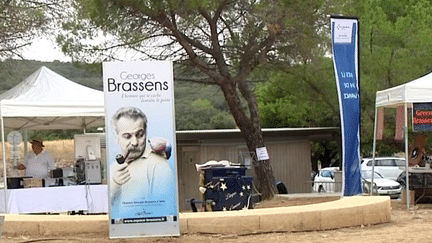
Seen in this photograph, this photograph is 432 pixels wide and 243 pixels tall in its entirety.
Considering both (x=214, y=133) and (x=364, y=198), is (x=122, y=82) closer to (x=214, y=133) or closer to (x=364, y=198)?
(x=364, y=198)

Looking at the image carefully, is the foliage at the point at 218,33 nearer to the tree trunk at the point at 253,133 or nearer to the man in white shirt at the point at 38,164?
the tree trunk at the point at 253,133

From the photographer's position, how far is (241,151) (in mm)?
26625

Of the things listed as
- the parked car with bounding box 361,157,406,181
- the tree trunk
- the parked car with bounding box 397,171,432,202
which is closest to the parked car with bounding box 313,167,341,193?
the parked car with bounding box 361,157,406,181

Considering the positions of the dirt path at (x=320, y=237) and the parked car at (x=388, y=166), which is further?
the parked car at (x=388, y=166)

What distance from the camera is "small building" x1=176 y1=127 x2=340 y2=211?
26.1 metres

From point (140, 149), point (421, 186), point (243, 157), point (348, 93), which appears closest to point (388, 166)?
point (243, 157)

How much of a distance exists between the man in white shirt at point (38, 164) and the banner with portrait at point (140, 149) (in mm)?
6626

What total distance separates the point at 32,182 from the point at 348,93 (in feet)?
23.2

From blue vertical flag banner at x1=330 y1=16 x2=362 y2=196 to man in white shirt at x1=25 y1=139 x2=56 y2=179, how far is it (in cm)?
651

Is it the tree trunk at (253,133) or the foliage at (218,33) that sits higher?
the foliage at (218,33)

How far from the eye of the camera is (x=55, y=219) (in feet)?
36.9

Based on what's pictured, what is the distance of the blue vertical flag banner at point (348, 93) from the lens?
1611cm

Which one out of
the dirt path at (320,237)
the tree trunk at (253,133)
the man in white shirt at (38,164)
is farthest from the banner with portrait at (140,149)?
the tree trunk at (253,133)

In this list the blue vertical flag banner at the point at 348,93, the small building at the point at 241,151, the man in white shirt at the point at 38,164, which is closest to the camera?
the blue vertical flag banner at the point at 348,93
